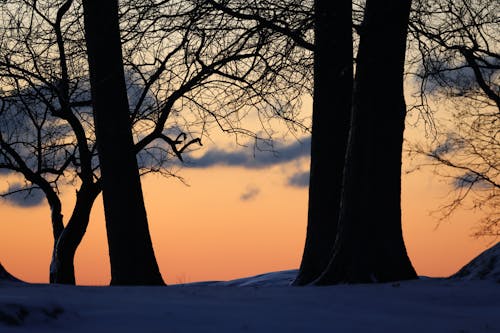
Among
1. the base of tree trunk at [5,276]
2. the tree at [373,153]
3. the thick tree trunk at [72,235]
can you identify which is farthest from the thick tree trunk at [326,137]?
the thick tree trunk at [72,235]

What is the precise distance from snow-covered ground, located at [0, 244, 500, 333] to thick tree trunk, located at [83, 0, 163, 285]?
13.4 ft

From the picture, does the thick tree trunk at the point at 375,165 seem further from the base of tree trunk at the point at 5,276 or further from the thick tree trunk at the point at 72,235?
the thick tree trunk at the point at 72,235

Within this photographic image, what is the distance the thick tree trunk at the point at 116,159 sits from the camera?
12.5m

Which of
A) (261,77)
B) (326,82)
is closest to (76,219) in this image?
(261,77)

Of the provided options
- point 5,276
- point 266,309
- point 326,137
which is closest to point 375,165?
point 326,137

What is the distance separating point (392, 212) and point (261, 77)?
4.00 meters

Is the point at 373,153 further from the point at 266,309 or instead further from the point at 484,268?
the point at 266,309

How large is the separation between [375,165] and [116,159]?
452 cm

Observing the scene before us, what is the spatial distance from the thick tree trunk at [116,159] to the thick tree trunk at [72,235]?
417cm

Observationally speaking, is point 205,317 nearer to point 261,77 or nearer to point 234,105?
point 261,77

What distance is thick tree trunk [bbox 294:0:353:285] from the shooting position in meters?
12.1

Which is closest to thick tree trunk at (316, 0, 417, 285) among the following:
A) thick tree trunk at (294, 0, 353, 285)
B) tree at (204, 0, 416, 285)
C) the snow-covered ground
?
tree at (204, 0, 416, 285)

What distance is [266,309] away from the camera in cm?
654

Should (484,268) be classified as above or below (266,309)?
above
